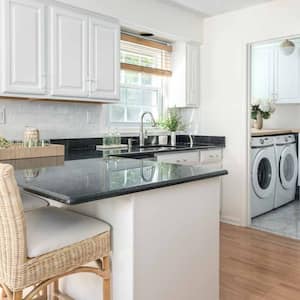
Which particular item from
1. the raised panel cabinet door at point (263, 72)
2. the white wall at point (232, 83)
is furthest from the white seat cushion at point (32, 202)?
the raised panel cabinet door at point (263, 72)

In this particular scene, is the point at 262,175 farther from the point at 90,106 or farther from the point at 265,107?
the point at 90,106

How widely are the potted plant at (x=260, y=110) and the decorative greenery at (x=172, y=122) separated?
4.10 ft

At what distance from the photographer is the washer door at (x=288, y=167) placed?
463cm

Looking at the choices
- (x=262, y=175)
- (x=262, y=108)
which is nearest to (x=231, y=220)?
(x=262, y=175)

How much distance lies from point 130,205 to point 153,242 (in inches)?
9.2

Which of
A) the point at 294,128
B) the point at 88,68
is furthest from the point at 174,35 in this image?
the point at 294,128

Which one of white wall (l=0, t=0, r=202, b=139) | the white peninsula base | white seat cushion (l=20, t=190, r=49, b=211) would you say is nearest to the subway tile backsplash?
white wall (l=0, t=0, r=202, b=139)

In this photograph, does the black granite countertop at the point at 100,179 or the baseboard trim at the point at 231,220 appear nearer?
the black granite countertop at the point at 100,179

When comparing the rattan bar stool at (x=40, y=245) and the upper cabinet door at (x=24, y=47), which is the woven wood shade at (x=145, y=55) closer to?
the upper cabinet door at (x=24, y=47)

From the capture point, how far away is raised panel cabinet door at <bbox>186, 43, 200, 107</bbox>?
166 inches

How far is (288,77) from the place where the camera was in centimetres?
502

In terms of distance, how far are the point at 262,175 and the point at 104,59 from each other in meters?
2.50

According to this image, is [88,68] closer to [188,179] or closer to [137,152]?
[137,152]

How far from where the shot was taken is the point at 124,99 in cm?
399
